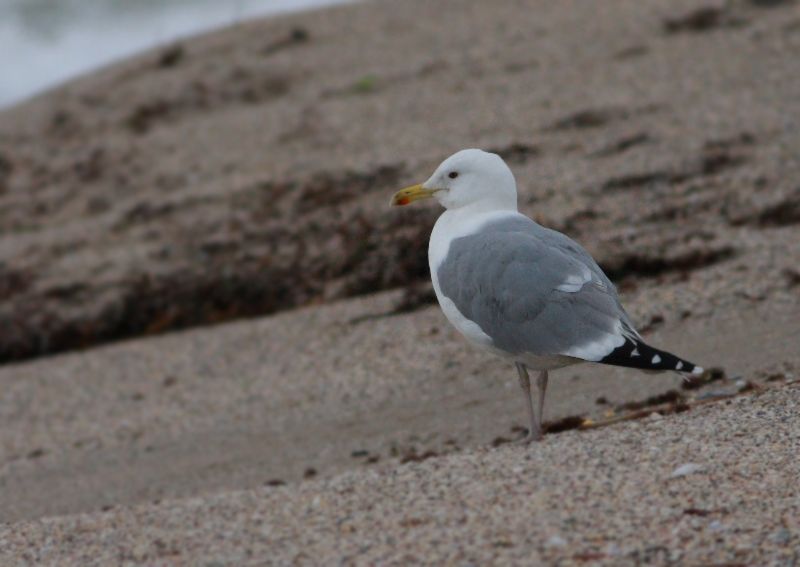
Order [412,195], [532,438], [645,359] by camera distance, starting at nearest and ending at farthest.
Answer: [645,359], [532,438], [412,195]

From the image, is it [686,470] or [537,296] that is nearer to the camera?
[686,470]

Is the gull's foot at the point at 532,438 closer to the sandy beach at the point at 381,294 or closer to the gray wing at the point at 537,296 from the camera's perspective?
the sandy beach at the point at 381,294

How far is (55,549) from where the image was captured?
461 cm

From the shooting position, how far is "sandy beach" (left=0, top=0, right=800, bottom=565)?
4348mm

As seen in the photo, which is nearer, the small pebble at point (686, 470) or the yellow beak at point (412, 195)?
the small pebble at point (686, 470)

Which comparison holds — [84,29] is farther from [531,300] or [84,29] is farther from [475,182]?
[531,300]

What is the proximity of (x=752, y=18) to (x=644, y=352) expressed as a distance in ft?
24.6

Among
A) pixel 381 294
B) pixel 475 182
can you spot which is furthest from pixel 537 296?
pixel 381 294

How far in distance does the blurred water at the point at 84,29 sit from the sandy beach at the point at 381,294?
710cm

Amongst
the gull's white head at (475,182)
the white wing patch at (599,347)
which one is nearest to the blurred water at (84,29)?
the gull's white head at (475,182)

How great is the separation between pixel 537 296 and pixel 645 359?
0.54 meters

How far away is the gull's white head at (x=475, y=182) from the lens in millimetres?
5617

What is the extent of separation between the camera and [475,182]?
5625 millimetres

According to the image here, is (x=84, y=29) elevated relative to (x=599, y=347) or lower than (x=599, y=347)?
elevated
